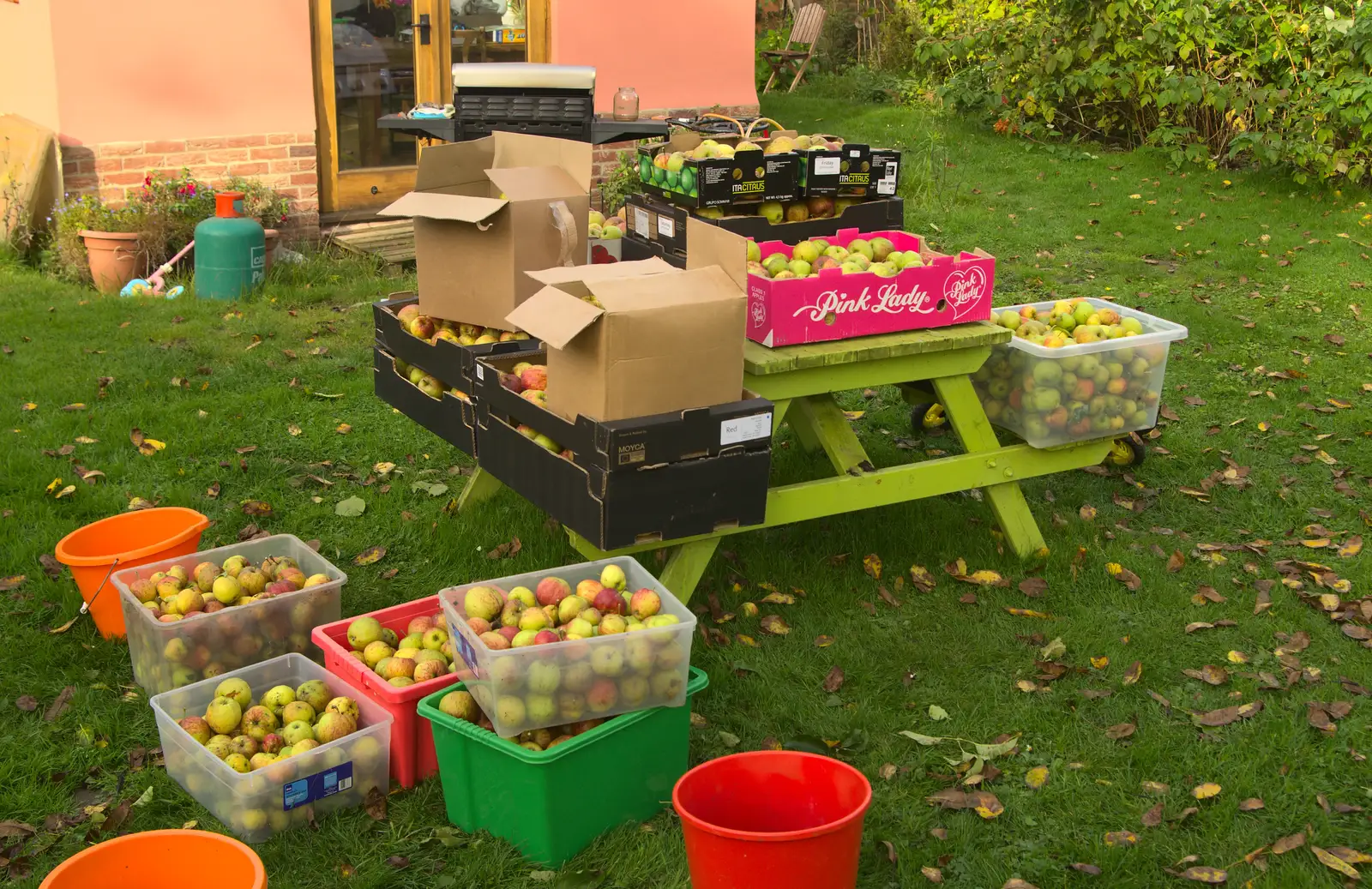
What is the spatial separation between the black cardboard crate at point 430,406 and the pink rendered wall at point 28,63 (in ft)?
15.1

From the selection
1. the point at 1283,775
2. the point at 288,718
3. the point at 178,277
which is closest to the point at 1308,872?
the point at 1283,775

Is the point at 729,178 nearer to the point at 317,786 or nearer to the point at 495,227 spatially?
the point at 495,227

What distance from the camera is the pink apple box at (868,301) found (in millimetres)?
4258

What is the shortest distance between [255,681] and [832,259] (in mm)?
2419

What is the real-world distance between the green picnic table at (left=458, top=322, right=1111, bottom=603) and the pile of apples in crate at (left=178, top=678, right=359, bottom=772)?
95 cm

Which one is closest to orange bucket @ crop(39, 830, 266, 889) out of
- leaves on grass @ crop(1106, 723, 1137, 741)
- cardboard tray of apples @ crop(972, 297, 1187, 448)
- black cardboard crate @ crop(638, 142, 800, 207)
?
leaves on grass @ crop(1106, 723, 1137, 741)

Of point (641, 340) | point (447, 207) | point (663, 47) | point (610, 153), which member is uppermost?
point (663, 47)

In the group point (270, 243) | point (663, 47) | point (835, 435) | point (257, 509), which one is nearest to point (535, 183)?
point (835, 435)

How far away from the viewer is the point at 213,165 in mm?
8781

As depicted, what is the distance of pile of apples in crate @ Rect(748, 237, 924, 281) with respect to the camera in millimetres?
4516

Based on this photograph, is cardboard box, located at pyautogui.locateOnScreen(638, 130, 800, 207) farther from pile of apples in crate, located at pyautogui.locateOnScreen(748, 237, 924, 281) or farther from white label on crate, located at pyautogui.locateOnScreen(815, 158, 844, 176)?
pile of apples in crate, located at pyautogui.locateOnScreen(748, 237, 924, 281)

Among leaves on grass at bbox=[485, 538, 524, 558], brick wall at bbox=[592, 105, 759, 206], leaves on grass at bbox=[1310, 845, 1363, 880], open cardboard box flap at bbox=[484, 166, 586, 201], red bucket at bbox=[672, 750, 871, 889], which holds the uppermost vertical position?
open cardboard box flap at bbox=[484, 166, 586, 201]

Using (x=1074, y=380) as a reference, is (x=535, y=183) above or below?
above

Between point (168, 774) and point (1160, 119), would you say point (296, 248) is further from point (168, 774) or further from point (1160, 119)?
point (1160, 119)
